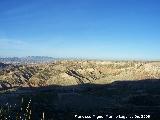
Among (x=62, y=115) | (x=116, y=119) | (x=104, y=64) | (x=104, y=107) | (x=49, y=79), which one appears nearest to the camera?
(x=116, y=119)

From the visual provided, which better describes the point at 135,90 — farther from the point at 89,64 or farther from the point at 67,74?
the point at 89,64

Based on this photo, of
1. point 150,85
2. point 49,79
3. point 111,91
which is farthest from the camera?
point 49,79

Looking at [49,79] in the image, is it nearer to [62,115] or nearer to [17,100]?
[17,100]

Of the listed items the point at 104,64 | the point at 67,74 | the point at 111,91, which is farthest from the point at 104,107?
the point at 104,64

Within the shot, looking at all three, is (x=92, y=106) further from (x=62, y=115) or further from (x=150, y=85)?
(x=150, y=85)

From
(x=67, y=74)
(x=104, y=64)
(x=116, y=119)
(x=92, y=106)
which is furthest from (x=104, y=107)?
(x=104, y=64)

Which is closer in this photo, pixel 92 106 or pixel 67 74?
pixel 92 106

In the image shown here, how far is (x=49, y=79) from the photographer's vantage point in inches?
2844

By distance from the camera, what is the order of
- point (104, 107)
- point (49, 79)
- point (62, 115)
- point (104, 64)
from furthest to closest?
1. point (104, 64)
2. point (49, 79)
3. point (104, 107)
4. point (62, 115)

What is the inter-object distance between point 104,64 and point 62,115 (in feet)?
200

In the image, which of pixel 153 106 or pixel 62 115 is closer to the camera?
pixel 62 115

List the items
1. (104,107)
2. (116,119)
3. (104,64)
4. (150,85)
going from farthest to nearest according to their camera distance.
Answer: (104,64) < (150,85) < (104,107) < (116,119)

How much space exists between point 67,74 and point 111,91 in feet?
88.5

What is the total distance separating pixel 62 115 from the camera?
1131 inches
